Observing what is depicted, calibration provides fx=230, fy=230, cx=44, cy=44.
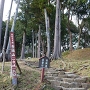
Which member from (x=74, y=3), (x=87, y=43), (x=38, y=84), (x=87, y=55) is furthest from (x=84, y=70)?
(x=87, y=43)

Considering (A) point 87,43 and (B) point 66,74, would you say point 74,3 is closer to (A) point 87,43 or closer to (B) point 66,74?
(A) point 87,43

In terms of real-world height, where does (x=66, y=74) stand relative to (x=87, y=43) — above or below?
below

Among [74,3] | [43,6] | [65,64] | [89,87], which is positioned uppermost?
[74,3]

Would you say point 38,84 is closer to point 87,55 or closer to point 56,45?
point 56,45

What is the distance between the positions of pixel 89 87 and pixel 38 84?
176 cm

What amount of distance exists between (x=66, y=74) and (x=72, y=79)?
0.99 metres

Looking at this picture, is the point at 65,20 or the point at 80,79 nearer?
the point at 80,79

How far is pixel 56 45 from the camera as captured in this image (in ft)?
48.3

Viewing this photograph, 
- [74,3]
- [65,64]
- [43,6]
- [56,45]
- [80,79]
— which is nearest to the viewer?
[80,79]

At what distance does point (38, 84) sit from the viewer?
7.51 meters

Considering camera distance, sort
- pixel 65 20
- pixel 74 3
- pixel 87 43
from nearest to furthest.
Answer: pixel 74 3 → pixel 65 20 → pixel 87 43

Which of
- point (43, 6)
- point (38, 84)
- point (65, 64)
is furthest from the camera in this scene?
point (43, 6)

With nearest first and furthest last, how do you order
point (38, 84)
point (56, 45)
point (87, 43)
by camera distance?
point (38, 84) < point (56, 45) < point (87, 43)

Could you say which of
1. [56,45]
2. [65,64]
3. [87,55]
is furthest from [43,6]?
[65,64]
